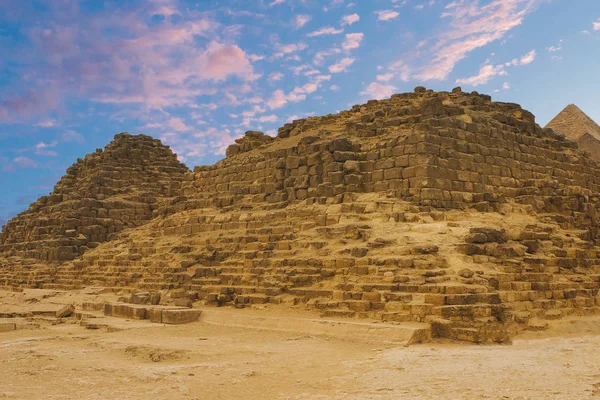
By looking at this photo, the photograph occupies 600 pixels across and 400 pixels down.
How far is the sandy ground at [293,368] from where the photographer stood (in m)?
6.50

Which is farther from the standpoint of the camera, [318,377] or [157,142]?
[157,142]

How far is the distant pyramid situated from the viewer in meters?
27.2

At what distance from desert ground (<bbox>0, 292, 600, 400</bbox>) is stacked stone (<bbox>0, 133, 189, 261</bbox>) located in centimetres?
1332

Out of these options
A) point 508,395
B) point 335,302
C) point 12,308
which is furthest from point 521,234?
point 12,308

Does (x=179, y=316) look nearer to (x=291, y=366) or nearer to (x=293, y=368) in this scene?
(x=291, y=366)

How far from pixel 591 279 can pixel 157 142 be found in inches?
912

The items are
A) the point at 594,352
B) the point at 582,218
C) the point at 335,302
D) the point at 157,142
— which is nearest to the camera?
the point at 594,352

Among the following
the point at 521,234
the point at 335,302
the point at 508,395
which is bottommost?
the point at 508,395

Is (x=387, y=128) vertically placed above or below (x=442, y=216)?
above

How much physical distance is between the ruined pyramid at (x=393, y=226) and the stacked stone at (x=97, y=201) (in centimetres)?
234

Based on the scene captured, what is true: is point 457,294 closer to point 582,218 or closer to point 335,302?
point 335,302

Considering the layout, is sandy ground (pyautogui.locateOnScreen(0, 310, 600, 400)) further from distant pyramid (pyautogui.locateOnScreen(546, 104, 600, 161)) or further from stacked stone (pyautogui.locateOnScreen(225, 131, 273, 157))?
distant pyramid (pyautogui.locateOnScreen(546, 104, 600, 161))

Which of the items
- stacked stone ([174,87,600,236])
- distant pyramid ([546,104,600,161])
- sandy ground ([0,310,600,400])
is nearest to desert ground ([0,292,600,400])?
sandy ground ([0,310,600,400])

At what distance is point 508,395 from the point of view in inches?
240
